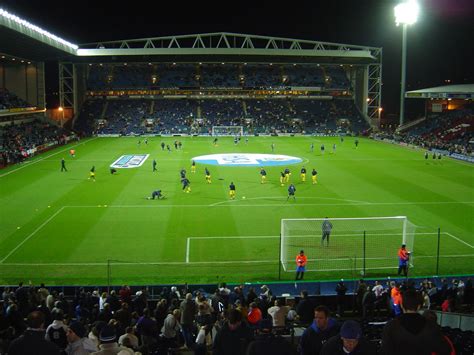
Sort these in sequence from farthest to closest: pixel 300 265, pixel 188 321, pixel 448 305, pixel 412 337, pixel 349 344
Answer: pixel 300 265, pixel 448 305, pixel 188 321, pixel 349 344, pixel 412 337

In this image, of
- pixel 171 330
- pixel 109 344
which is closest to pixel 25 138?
pixel 171 330

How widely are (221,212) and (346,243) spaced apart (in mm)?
7894

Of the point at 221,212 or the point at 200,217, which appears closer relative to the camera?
the point at 200,217

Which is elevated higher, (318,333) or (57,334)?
(318,333)

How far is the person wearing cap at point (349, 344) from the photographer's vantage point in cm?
482

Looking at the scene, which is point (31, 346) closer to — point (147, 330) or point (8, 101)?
point (147, 330)

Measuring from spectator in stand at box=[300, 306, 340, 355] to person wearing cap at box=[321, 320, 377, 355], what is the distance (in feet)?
2.68

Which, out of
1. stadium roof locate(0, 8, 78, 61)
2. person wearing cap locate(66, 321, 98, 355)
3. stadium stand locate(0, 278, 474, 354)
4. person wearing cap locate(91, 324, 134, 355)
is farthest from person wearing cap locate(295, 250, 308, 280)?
stadium roof locate(0, 8, 78, 61)

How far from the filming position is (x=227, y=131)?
8262 cm

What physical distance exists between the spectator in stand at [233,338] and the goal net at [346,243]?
523 inches

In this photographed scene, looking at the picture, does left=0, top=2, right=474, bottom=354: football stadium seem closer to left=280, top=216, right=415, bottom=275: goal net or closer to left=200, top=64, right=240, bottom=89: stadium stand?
left=280, top=216, right=415, bottom=275: goal net

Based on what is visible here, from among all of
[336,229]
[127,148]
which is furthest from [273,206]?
[127,148]

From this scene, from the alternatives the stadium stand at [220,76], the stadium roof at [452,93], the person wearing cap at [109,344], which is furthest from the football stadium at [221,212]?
the stadium stand at [220,76]

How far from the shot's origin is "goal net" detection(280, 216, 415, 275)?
20166 mm
